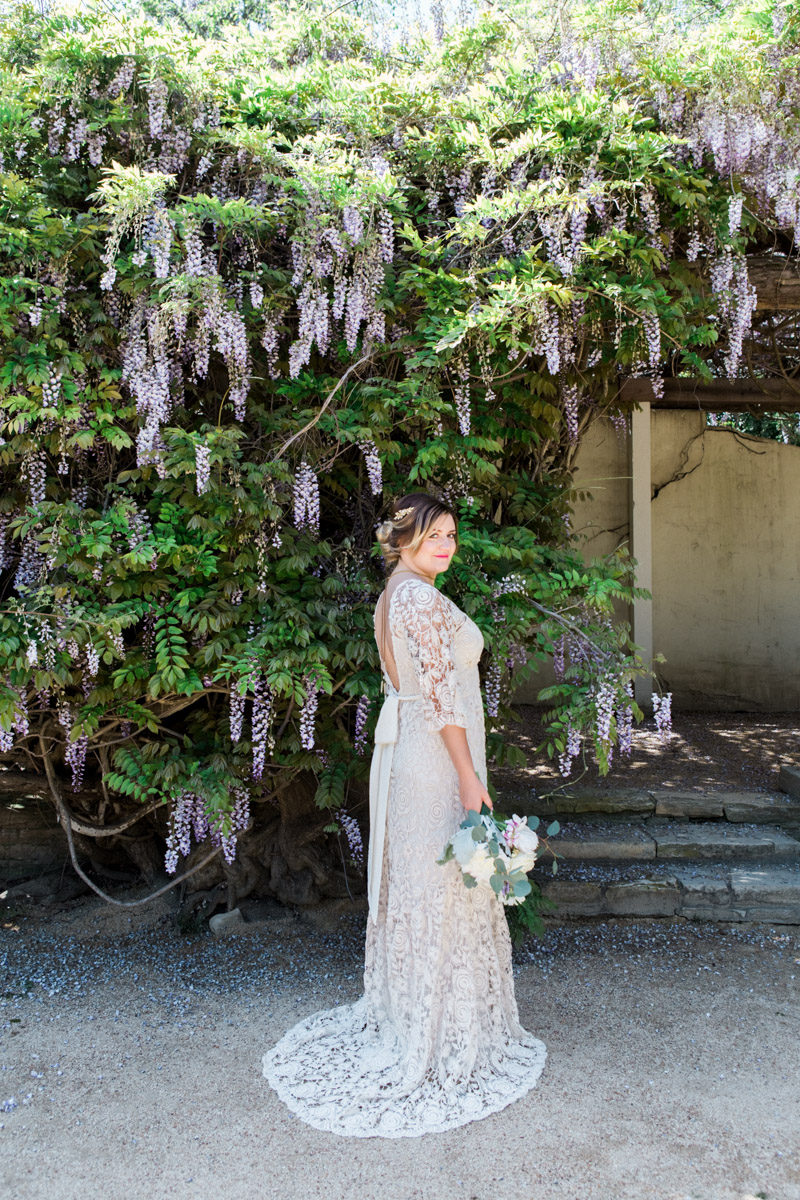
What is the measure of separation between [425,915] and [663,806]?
7.40 ft

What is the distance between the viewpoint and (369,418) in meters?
3.07

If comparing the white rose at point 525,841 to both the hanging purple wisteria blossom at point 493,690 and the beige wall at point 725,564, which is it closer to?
the hanging purple wisteria blossom at point 493,690

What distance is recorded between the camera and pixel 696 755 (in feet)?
18.0

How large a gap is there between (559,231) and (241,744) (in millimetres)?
2124

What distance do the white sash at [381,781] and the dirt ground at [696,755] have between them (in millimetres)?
1777

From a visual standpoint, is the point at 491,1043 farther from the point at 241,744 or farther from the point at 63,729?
the point at 63,729

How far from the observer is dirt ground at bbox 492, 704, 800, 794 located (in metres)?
4.82

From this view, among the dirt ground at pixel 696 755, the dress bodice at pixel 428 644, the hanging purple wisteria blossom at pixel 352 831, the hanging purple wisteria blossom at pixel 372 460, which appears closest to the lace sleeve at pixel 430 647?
the dress bodice at pixel 428 644

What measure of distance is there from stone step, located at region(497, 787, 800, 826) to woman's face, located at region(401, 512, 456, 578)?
211cm

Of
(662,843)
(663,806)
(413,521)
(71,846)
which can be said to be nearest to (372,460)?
(413,521)

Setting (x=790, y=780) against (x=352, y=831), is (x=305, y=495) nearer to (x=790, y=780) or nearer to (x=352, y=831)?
(x=352, y=831)

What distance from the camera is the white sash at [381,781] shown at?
262 cm

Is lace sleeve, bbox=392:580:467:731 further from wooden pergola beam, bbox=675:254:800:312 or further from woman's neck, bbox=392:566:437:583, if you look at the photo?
wooden pergola beam, bbox=675:254:800:312

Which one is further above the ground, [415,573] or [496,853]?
[415,573]
